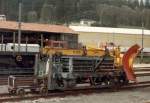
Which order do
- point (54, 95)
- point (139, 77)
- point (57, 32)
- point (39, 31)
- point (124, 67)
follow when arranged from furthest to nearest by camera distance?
1. point (57, 32)
2. point (39, 31)
3. point (139, 77)
4. point (124, 67)
5. point (54, 95)

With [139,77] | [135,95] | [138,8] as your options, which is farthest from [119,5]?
[135,95]

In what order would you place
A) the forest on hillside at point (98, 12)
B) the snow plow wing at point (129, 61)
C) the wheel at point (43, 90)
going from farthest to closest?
the forest on hillside at point (98, 12), the snow plow wing at point (129, 61), the wheel at point (43, 90)

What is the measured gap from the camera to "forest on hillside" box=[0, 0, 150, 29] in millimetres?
105562

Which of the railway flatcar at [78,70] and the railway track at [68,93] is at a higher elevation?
the railway flatcar at [78,70]

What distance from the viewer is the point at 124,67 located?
1906cm

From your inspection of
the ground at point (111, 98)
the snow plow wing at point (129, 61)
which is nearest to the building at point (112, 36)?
the snow plow wing at point (129, 61)

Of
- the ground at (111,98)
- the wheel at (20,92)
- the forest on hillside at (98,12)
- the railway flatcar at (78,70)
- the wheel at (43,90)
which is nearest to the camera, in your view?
the ground at (111,98)

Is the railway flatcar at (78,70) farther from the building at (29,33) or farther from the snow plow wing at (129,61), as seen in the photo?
the building at (29,33)

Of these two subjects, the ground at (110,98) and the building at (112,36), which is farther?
the building at (112,36)

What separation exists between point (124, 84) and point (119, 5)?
117m

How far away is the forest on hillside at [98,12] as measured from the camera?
346 ft

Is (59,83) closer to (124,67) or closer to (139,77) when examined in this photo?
(124,67)

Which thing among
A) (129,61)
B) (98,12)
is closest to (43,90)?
(129,61)

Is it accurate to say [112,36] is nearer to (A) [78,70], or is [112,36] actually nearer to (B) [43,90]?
(A) [78,70]
